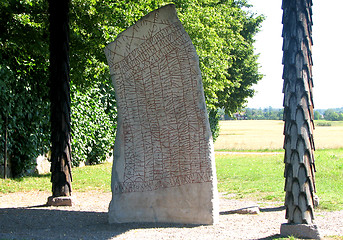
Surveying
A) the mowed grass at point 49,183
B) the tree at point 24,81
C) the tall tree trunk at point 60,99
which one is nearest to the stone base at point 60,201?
the tall tree trunk at point 60,99

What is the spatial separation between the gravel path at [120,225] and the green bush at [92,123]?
6.79m

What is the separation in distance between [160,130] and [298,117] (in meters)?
2.31

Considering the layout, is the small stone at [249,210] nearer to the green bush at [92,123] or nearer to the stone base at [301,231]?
the stone base at [301,231]

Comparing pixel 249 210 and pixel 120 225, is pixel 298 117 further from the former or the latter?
pixel 120 225

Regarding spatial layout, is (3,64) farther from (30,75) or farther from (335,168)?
(335,168)

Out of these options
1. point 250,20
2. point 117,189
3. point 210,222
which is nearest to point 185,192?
point 210,222

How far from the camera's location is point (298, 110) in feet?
20.7

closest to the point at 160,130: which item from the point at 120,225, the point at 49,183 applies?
the point at 120,225

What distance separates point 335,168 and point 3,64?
1107 cm

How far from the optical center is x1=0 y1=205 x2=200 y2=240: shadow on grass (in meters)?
6.50

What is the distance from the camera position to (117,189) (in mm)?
7605

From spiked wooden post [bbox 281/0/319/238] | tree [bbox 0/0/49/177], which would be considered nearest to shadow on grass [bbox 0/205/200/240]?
spiked wooden post [bbox 281/0/319/238]

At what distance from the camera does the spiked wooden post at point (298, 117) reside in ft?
20.4

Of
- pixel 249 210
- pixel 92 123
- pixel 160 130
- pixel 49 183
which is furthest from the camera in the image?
pixel 92 123
